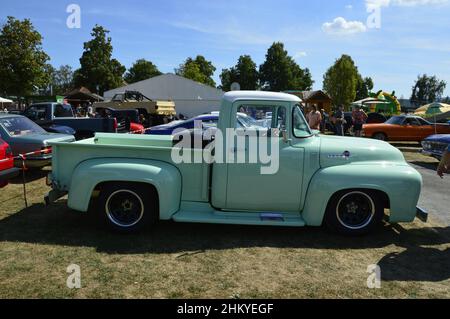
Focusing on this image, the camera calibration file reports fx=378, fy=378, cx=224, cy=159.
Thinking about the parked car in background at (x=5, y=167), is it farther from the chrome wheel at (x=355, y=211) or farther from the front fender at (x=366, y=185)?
the chrome wheel at (x=355, y=211)

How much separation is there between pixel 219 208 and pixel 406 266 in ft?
8.14

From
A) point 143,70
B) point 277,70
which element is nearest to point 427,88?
point 277,70

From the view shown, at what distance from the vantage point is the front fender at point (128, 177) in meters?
5.02

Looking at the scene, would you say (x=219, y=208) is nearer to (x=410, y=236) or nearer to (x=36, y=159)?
(x=410, y=236)

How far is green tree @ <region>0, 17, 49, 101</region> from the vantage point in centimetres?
2462

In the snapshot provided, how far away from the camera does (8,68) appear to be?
24938 millimetres

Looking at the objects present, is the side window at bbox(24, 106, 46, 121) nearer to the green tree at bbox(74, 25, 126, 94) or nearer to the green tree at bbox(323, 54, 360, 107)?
the green tree at bbox(74, 25, 126, 94)

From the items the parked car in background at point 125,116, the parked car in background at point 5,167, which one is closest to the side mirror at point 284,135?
the parked car in background at point 5,167

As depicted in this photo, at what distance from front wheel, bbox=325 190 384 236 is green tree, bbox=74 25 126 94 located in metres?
48.4

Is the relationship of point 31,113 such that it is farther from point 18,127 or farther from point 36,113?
point 18,127

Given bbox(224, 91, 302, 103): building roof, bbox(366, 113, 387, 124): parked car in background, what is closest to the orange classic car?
bbox(366, 113, 387, 124): parked car in background

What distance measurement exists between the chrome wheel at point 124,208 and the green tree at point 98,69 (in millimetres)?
47383

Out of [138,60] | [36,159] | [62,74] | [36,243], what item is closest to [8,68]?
[36,159]

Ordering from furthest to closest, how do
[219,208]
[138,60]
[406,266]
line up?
[138,60], [219,208], [406,266]
